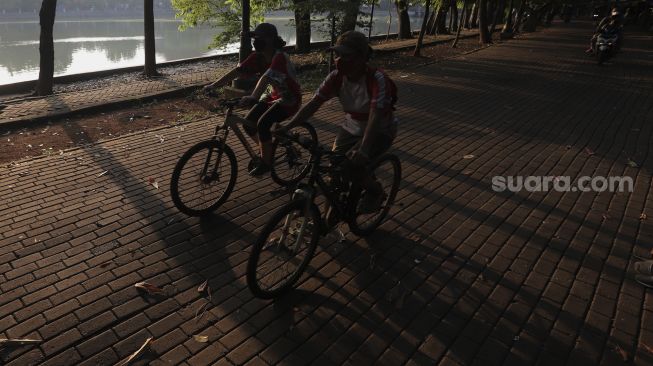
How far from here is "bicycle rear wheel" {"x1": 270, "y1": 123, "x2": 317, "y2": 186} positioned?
528 centimetres

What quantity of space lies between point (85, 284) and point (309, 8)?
11.0 m

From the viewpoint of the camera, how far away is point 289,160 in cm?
536

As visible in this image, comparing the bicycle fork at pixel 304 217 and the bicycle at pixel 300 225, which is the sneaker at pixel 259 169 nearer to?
the bicycle at pixel 300 225

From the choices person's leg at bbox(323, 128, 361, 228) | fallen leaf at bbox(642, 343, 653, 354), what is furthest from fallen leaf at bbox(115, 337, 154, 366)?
fallen leaf at bbox(642, 343, 653, 354)

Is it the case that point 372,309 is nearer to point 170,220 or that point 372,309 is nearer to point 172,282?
point 172,282

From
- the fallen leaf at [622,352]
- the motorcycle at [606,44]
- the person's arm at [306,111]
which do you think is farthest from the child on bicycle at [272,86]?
the motorcycle at [606,44]

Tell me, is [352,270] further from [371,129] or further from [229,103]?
[229,103]

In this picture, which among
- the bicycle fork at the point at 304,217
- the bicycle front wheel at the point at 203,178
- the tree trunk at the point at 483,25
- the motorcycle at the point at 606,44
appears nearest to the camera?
the bicycle fork at the point at 304,217

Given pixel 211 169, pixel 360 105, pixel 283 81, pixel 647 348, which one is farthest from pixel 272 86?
pixel 647 348

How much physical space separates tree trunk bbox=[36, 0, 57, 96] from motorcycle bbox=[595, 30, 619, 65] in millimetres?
18708

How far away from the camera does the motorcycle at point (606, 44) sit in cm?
1523

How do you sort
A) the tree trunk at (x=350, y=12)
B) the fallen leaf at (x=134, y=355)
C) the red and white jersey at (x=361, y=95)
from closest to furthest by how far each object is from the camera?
the fallen leaf at (x=134, y=355)
the red and white jersey at (x=361, y=95)
the tree trunk at (x=350, y=12)

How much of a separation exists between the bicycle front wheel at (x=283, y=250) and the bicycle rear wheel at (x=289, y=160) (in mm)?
1487

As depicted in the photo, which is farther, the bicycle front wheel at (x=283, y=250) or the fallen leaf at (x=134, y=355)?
the bicycle front wheel at (x=283, y=250)
